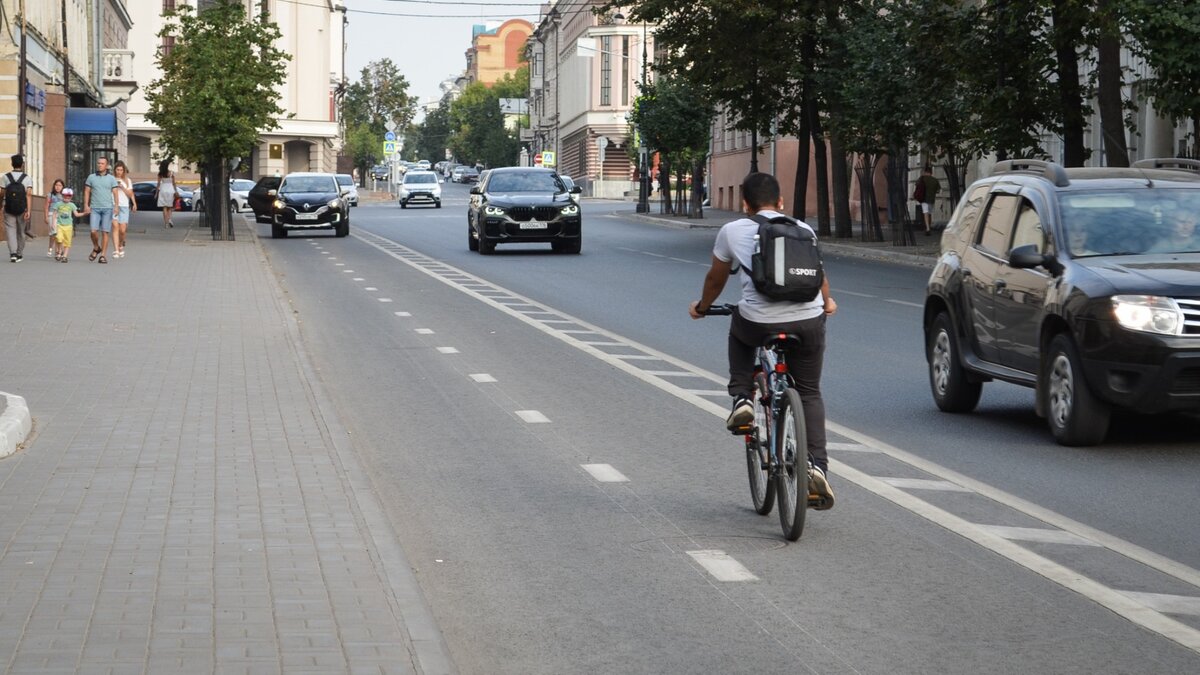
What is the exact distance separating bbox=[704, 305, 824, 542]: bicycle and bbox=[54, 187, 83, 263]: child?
25.5 metres

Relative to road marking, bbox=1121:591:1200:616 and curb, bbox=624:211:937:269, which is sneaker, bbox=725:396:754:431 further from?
curb, bbox=624:211:937:269

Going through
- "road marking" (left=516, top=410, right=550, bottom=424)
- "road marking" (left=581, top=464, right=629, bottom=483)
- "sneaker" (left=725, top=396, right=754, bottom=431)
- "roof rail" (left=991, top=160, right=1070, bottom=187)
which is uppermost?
"roof rail" (left=991, top=160, right=1070, bottom=187)

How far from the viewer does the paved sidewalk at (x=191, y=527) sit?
5.88 metres

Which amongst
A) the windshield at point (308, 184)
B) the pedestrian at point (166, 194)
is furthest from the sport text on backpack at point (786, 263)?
the pedestrian at point (166, 194)

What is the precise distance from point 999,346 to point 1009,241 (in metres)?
0.75

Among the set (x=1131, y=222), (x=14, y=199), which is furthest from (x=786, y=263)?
(x=14, y=199)

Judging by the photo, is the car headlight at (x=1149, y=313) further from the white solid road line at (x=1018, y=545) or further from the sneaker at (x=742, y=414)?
the sneaker at (x=742, y=414)

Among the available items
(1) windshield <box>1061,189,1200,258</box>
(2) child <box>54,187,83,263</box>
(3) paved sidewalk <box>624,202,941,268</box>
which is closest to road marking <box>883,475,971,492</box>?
(1) windshield <box>1061,189,1200,258</box>

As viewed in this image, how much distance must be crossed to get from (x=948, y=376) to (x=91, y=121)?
41.5 metres

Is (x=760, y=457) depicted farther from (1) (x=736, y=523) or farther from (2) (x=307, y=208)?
(2) (x=307, y=208)

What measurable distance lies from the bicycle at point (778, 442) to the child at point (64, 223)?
2546 centimetres

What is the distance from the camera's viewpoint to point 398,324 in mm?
20500

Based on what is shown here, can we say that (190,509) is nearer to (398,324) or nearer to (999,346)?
(999,346)

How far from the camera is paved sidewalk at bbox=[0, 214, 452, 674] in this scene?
5.88 meters
